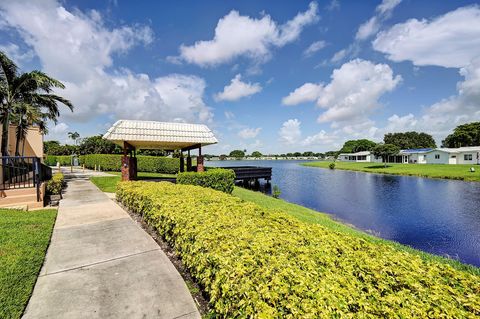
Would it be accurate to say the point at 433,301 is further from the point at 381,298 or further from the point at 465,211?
the point at 465,211

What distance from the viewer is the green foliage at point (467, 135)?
7112 cm

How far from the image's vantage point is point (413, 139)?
99562mm

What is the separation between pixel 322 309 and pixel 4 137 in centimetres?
1914

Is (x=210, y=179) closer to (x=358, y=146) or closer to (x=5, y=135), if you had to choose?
(x=5, y=135)

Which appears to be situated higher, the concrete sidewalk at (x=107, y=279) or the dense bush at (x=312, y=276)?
the dense bush at (x=312, y=276)

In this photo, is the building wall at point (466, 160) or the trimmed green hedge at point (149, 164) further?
the building wall at point (466, 160)

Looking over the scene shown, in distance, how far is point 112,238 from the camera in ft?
20.4

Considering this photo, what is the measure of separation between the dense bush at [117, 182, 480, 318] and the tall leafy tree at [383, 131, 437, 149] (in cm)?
11127

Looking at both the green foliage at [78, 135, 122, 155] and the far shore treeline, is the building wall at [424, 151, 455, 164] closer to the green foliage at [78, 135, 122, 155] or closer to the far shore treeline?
the far shore treeline

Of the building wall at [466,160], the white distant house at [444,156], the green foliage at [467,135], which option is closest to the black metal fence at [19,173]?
the white distant house at [444,156]

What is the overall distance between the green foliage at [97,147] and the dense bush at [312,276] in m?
53.1

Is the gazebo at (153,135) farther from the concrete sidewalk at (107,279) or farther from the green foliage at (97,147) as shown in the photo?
the green foliage at (97,147)

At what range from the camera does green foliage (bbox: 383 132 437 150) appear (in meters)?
97.6

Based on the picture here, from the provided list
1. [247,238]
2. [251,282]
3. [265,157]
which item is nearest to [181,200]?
[247,238]
